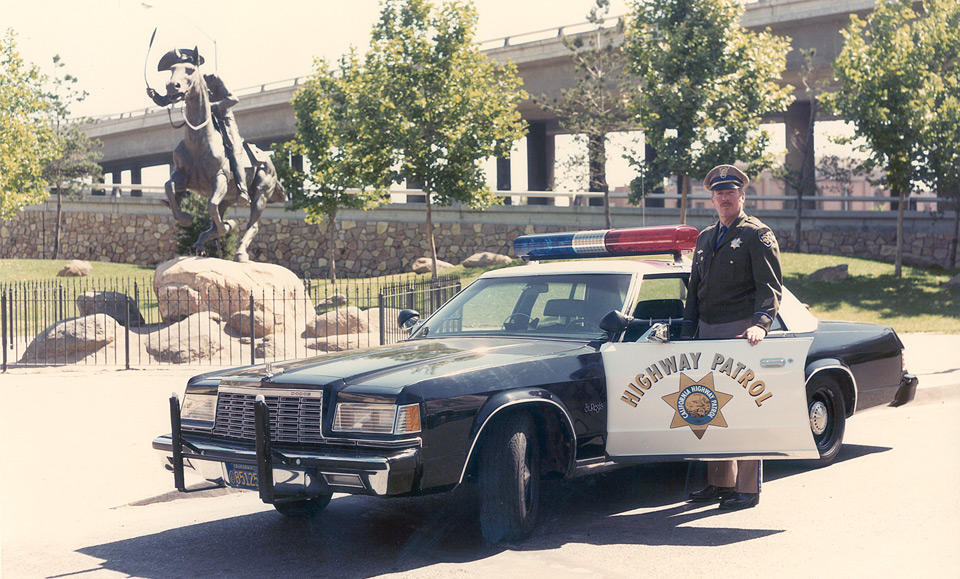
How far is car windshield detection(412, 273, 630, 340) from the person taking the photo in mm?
6338

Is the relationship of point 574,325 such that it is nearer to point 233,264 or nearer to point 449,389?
point 449,389

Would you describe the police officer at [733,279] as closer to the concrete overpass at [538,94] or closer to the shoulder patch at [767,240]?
the shoulder patch at [767,240]

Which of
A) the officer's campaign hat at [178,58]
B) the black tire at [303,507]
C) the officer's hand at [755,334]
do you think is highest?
the officer's campaign hat at [178,58]

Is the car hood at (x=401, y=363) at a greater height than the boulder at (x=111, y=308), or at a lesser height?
greater

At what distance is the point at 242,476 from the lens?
5184mm

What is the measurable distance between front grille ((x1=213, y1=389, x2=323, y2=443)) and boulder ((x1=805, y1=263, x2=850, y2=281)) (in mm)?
25028

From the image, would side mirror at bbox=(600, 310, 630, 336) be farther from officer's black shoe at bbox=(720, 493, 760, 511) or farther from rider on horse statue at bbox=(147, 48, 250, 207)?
rider on horse statue at bbox=(147, 48, 250, 207)

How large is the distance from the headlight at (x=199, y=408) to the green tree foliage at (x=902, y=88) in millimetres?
25129

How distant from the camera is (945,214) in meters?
33.9

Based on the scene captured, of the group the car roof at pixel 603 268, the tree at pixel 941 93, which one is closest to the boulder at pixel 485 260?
the tree at pixel 941 93

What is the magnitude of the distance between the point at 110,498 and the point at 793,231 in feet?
105

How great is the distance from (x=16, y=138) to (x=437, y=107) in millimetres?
16183

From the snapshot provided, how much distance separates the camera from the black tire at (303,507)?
6.32m

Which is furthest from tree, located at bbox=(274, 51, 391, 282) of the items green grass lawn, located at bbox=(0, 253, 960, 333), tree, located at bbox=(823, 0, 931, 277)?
tree, located at bbox=(823, 0, 931, 277)
